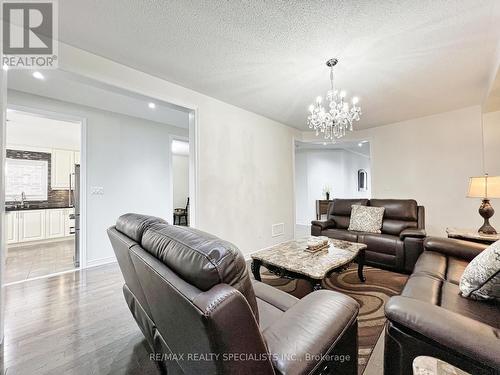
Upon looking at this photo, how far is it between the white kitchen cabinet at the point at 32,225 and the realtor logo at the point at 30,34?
160 inches

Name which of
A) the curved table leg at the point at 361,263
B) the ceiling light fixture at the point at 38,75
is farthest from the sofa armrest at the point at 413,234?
the ceiling light fixture at the point at 38,75

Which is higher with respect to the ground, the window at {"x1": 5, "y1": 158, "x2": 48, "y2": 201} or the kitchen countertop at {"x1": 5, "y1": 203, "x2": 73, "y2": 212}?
the window at {"x1": 5, "y1": 158, "x2": 48, "y2": 201}

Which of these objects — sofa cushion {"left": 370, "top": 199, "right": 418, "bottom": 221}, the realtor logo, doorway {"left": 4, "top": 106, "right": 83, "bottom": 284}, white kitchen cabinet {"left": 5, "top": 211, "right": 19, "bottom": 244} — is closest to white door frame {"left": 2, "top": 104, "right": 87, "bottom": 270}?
doorway {"left": 4, "top": 106, "right": 83, "bottom": 284}

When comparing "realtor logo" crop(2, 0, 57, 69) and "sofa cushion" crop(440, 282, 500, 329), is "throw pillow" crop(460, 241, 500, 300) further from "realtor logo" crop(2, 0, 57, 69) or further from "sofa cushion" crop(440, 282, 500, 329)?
"realtor logo" crop(2, 0, 57, 69)

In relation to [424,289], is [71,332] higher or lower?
lower

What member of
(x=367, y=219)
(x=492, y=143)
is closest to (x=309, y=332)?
(x=367, y=219)

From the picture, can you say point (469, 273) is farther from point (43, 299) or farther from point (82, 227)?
point (82, 227)

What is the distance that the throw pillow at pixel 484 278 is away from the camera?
120 centimetres

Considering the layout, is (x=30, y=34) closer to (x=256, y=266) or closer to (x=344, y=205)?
(x=256, y=266)

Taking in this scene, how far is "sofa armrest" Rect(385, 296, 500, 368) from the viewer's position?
0.79 metres

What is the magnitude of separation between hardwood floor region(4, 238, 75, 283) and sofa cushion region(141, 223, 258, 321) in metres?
3.47

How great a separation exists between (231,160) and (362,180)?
641 centimetres

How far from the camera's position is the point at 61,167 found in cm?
542

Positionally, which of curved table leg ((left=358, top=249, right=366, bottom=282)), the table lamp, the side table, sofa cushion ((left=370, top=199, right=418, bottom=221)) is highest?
the table lamp
